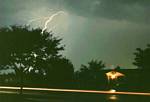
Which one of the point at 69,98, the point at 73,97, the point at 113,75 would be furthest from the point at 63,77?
the point at 69,98

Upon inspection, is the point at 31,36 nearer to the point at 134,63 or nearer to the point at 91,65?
the point at 91,65

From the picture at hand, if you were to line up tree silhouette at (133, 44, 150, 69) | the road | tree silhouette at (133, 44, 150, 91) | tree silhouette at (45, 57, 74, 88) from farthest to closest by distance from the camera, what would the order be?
tree silhouette at (133, 44, 150, 69) < tree silhouette at (45, 57, 74, 88) < tree silhouette at (133, 44, 150, 91) < the road

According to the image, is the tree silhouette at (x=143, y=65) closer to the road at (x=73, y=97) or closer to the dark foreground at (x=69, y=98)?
the road at (x=73, y=97)

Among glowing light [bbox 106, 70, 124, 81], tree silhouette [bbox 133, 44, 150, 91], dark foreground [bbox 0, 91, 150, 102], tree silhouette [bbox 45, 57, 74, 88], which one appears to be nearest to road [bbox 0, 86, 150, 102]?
dark foreground [bbox 0, 91, 150, 102]

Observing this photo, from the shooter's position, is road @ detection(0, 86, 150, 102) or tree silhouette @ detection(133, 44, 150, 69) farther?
tree silhouette @ detection(133, 44, 150, 69)

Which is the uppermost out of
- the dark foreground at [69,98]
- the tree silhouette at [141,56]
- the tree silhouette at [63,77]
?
the tree silhouette at [141,56]

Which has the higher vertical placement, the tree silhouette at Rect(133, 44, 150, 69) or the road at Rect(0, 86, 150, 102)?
the tree silhouette at Rect(133, 44, 150, 69)

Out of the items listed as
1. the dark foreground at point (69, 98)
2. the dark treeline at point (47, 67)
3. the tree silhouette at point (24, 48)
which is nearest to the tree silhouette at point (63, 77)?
the dark treeline at point (47, 67)

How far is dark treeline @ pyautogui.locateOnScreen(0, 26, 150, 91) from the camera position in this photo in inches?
1422

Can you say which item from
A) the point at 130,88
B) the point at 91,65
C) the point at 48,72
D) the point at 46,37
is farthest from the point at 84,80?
the point at 46,37

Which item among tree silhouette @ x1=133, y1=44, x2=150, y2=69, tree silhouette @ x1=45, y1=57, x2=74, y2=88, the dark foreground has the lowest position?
the dark foreground

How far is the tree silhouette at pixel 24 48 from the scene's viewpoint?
4722 centimetres

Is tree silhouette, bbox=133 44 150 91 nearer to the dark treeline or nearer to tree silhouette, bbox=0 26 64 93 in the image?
the dark treeline

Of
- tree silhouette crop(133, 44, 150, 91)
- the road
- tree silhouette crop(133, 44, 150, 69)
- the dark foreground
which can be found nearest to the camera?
the dark foreground
